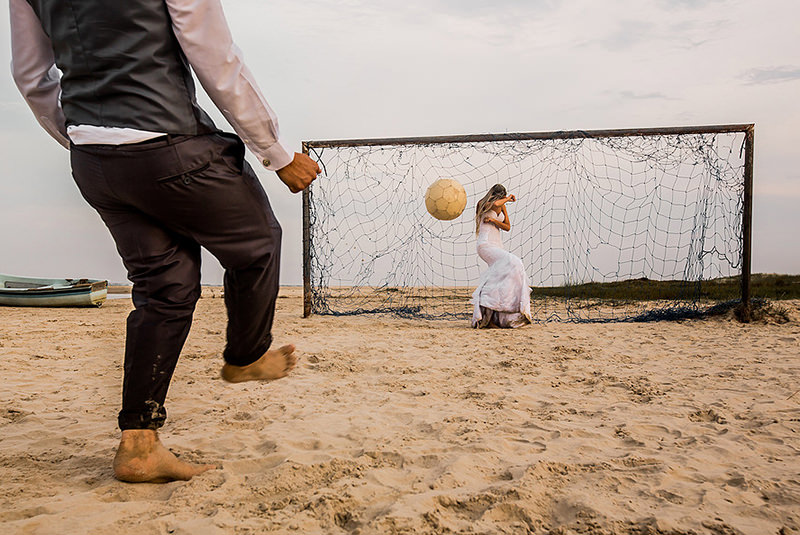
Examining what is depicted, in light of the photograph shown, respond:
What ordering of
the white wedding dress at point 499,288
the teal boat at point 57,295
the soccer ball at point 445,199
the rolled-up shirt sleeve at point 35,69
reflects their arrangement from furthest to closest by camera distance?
the teal boat at point 57,295 → the soccer ball at point 445,199 → the white wedding dress at point 499,288 → the rolled-up shirt sleeve at point 35,69

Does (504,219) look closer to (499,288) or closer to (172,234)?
(499,288)

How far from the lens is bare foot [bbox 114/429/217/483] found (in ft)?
6.53

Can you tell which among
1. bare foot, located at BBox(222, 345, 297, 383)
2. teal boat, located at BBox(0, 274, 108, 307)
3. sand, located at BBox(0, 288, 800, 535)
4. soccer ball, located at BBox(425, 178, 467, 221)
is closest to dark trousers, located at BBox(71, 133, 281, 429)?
bare foot, located at BBox(222, 345, 297, 383)

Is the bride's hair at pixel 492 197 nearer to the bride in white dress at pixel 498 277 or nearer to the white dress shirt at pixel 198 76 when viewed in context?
the bride in white dress at pixel 498 277

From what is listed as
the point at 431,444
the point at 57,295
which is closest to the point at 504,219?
the point at 431,444

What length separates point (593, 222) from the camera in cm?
893

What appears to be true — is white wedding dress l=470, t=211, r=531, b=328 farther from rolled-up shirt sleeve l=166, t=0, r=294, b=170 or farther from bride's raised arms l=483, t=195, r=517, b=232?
rolled-up shirt sleeve l=166, t=0, r=294, b=170

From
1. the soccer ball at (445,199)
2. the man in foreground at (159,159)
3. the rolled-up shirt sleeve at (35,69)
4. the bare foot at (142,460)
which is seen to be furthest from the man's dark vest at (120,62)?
the soccer ball at (445,199)

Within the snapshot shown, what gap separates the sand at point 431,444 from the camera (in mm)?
1770

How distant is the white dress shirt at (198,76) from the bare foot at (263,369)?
75cm

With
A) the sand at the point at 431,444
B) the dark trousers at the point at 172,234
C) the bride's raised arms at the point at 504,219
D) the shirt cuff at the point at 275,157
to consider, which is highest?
the bride's raised arms at the point at 504,219

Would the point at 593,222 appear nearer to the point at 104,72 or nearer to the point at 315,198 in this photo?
the point at 315,198

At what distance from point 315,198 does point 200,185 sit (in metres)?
6.84

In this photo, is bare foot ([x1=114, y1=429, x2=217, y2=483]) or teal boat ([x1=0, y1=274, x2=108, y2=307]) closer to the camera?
bare foot ([x1=114, y1=429, x2=217, y2=483])
